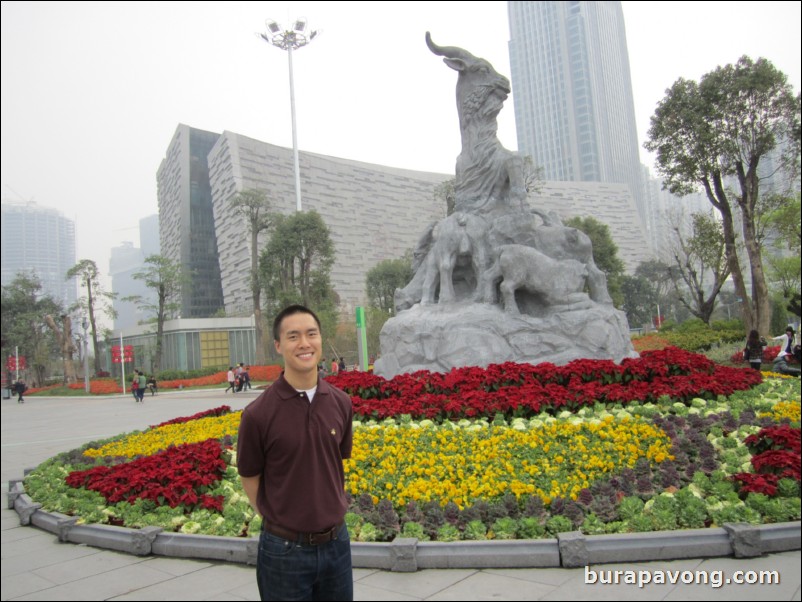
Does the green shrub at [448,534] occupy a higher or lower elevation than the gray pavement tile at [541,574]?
higher

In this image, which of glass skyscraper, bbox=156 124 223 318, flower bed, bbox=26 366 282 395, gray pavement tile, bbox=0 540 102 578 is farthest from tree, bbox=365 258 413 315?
gray pavement tile, bbox=0 540 102 578

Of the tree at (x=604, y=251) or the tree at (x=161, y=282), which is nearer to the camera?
the tree at (x=604, y=251)

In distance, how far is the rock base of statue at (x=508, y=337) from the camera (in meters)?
9.16

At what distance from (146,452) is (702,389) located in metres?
6.51

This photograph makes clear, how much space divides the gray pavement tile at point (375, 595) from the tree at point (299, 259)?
25158mm

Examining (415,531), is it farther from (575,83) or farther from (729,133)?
(575,83)

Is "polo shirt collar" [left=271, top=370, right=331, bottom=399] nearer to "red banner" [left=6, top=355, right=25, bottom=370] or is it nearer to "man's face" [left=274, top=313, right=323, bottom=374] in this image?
"man's face" [left=274, top=313, right=323, bottom=374]

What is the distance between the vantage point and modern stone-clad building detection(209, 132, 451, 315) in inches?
1994

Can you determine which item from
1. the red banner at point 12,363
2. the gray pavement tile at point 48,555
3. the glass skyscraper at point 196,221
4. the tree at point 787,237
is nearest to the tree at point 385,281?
the glass skyscraper at point 196,221

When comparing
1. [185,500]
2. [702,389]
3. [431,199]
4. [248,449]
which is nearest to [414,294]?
[702,389]

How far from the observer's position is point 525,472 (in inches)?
182

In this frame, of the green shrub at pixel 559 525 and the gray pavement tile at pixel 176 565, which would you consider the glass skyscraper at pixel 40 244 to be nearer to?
the gray pavement tile at pixel 176 565

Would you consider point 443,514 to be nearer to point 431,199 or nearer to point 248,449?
point 248,449

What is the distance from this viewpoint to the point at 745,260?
29.1 meters
